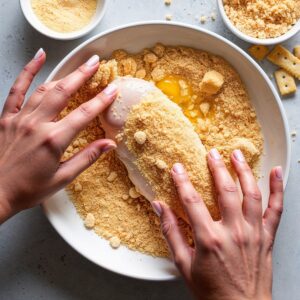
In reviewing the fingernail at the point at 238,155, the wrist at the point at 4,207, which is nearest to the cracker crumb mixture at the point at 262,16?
the fingernail at the point at 238,155

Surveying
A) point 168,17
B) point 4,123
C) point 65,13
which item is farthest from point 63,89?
point 168,17

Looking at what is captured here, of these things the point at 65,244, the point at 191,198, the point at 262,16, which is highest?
the point at 262,16

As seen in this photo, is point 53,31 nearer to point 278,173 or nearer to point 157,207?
point 157,207

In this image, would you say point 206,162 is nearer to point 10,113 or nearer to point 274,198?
point 274,198

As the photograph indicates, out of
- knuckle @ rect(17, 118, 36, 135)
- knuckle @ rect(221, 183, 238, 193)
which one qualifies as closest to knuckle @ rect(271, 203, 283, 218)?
knuckle @ rect(221, 183, 238, 193)

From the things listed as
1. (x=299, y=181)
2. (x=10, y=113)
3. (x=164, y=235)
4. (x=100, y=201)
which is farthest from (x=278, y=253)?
(x=10, y=113)

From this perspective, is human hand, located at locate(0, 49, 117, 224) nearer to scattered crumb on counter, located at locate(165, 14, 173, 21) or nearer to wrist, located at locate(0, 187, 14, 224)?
wrist, located at locate(0, 187, 14, 224)
